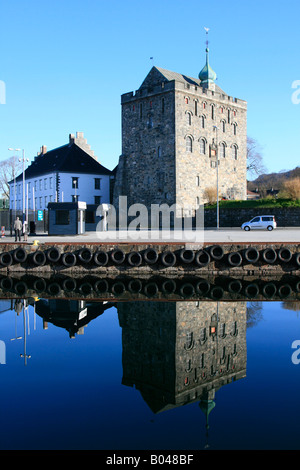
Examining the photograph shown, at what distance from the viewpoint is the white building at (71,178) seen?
198 ft

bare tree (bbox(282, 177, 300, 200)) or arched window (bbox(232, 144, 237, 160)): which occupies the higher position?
arched window (bbox(232, 144, 237, 160))

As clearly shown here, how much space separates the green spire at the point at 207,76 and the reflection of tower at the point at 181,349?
4560 centimetres

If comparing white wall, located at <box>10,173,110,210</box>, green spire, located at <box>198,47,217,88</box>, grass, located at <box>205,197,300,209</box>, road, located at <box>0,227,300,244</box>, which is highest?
green spire, located at <box>198,47,217,88</box>

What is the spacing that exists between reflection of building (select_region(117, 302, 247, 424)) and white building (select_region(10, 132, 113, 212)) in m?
45.8

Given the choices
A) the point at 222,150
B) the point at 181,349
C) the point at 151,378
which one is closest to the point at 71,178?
the point at 222,150

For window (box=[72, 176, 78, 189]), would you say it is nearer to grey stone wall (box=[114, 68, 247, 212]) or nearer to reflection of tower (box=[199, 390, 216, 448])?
grey stone wall (box=[114, 68, 247, 212])

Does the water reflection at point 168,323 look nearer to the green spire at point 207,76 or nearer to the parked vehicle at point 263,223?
the parked vehicle at point 263,223

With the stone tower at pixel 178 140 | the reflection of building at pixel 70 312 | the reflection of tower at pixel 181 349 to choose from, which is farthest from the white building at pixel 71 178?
the reflection of tower at pixel 181 349

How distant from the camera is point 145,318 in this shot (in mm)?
13984

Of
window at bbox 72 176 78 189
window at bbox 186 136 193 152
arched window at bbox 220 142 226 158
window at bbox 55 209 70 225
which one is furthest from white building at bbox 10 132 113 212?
window at bbox 55 209 70 225

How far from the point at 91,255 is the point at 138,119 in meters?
34.1

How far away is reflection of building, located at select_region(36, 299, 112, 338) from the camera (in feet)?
44.5

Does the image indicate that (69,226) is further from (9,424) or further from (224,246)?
(9,424)
